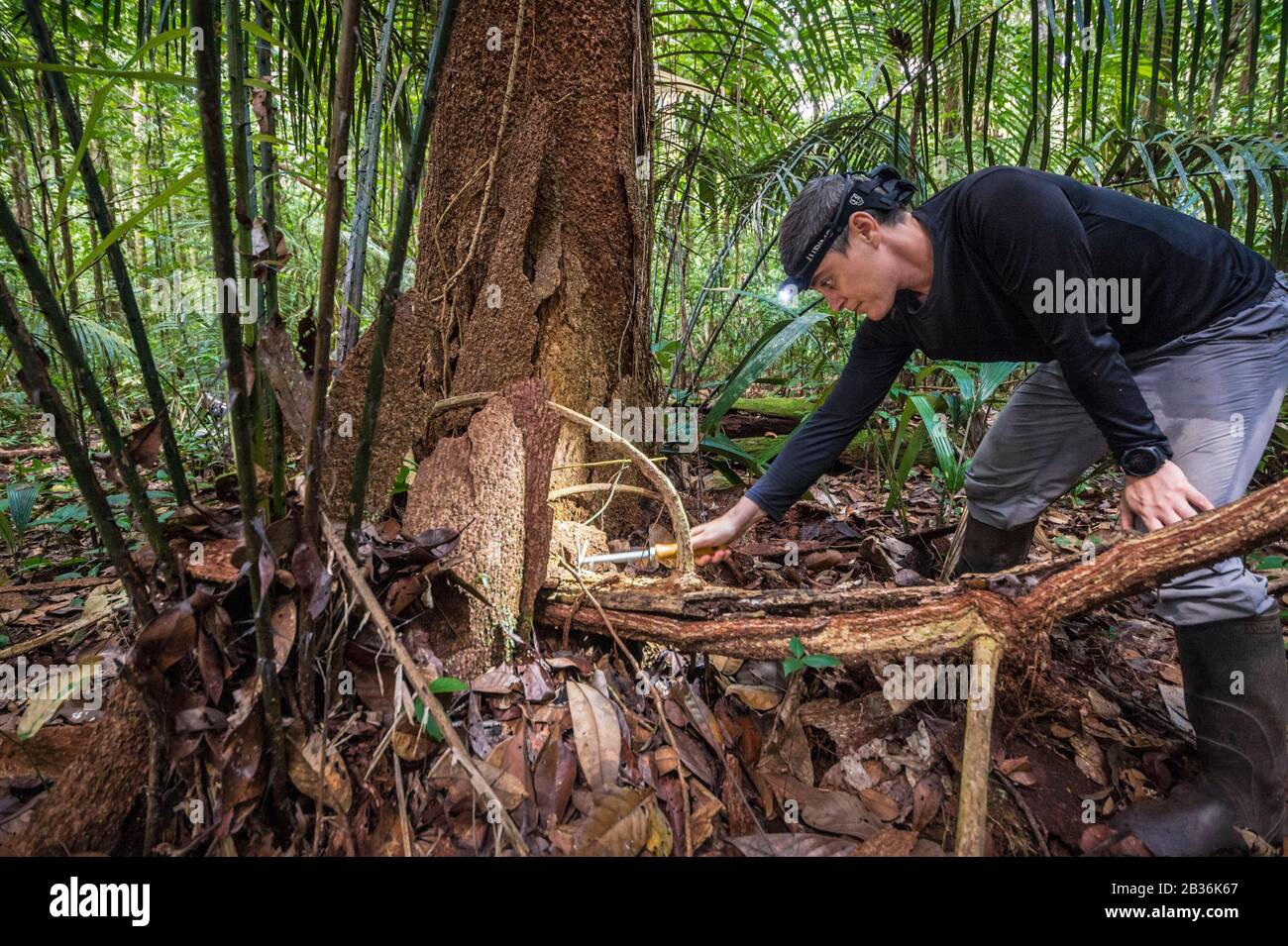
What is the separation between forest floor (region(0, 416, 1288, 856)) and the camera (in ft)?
3.10

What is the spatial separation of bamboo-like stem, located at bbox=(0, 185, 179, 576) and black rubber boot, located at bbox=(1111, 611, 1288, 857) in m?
1.74

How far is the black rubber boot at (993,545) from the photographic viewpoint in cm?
180

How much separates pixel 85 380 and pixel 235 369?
1.00ft

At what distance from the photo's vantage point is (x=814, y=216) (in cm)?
141

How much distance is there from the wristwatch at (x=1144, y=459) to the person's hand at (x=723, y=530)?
0.78 metres

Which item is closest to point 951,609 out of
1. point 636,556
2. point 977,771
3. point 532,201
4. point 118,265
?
point 977,771

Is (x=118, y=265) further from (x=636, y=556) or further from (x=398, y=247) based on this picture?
(x=636, y=556)

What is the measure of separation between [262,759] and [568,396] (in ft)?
3.48

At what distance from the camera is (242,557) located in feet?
3.01

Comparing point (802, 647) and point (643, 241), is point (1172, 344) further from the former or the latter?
point (643, 241)

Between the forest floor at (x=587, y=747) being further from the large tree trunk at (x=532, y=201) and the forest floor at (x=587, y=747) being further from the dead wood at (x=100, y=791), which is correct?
the large tree trunk at (x=532, y=201)

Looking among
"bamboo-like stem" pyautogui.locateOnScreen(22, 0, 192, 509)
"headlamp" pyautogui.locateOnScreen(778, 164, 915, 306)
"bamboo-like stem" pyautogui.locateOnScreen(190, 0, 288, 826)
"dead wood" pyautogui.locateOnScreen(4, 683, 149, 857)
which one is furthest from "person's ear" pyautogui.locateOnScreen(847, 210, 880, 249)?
"dead wood" pyautogui.locateOnScreen(4, 683, 149, 857)

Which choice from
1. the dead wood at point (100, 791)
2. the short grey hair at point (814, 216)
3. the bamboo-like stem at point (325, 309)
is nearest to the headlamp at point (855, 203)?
the short grey hair at point (814, 216)
